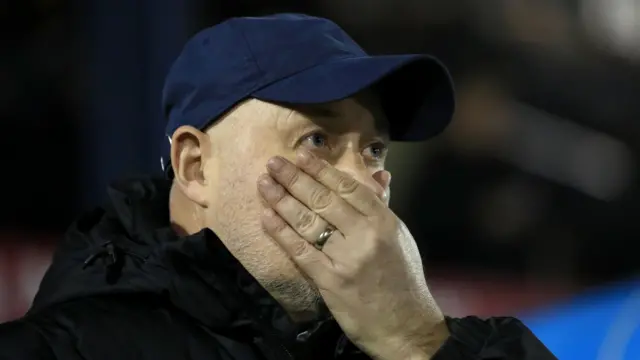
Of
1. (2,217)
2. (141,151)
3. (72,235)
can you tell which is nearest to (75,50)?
(141,151)

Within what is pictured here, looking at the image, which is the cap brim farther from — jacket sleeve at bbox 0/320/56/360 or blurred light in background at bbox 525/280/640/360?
blurred light in background at bbox 525/280/640/360

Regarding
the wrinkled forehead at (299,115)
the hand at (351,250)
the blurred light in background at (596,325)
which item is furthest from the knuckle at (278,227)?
the blurred light in background at (596,325)

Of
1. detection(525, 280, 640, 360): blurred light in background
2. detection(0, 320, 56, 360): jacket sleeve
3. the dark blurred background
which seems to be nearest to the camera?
detection(0, 320, 56, 360): jacket sleeve

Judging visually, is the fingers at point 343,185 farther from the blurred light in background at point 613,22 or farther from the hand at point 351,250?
the blurred light in background at point 613,22

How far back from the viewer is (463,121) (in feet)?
5.99

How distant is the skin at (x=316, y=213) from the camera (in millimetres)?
883

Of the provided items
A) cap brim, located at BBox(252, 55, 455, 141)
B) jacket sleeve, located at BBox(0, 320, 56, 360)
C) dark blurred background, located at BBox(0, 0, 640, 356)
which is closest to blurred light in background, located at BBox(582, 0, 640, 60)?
dark blurred background, located at BBox(0, 0, 640, 356)

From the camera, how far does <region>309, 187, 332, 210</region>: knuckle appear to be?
2.89 ft

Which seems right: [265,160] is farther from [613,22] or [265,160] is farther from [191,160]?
[613,22]

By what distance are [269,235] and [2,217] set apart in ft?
3.32

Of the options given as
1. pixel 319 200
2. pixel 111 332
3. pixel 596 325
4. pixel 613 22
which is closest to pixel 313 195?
pixel 319 200

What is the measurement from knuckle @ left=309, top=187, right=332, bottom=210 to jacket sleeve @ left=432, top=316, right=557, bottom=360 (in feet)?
0.63

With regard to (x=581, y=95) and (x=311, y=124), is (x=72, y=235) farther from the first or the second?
(x=581, y=95)

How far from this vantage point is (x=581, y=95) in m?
1.81
